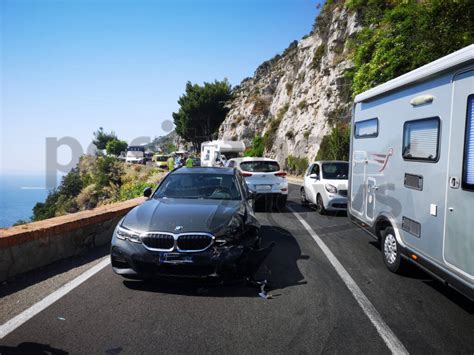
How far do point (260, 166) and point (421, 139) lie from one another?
25.7 ft

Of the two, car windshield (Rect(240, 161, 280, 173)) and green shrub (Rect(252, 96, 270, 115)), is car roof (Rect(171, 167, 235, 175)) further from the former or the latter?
green shrub (Rect(252, 96, 270, 115))

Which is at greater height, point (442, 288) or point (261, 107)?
point (261, 107)

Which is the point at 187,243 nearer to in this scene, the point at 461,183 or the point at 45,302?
the point at 45,302

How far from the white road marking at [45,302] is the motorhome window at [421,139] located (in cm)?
482

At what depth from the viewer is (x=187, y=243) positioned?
14.9 feet

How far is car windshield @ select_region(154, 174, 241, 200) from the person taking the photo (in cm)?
624

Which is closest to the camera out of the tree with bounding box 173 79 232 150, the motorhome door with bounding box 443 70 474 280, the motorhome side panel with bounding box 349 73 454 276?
the motorhome door with bounding box 443 70 474 280

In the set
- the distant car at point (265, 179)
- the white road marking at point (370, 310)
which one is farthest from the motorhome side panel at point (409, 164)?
the distant car at point (265, 179)

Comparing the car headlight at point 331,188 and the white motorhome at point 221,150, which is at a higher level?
the white motorhome at point 221,150

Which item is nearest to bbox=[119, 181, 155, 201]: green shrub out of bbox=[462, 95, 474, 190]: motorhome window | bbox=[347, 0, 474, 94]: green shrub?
bbox=[347, 0, 474, 94]: green shrub

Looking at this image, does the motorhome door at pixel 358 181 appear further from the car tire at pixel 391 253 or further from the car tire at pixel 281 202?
the car tire at pixel 281 202

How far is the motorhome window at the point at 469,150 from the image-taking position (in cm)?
379

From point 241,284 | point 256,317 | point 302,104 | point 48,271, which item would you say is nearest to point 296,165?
point 302,104

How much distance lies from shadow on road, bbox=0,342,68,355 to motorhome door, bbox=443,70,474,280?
400 centimetres
